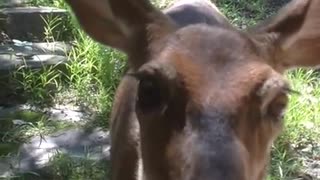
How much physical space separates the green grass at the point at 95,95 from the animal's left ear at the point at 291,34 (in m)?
2.40

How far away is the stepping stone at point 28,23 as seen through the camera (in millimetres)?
8078

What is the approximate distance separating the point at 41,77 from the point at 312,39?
11.6 ft

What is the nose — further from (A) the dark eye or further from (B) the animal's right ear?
(B) the animal's right ear

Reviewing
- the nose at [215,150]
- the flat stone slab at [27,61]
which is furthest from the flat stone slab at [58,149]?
the nose at [215,150]

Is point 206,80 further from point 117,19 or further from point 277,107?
point 117,19

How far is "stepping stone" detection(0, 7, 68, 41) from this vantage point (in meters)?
8.08

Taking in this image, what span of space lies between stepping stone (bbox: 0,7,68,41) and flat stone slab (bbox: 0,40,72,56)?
0.10 metres

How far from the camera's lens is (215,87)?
3.55 m

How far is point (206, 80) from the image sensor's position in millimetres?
3576

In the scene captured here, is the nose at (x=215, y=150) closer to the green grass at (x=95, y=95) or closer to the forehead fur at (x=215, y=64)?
the forehead fur at (x=215, y=64)

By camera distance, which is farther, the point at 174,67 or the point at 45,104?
the point at 45,104

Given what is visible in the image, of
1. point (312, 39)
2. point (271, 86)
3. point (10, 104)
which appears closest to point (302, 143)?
point (10, 104)

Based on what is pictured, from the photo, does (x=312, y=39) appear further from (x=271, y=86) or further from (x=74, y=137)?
(x=74, y=137)

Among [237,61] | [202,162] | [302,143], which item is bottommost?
[302,143]
